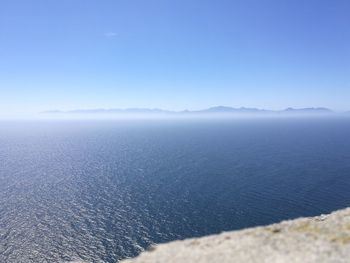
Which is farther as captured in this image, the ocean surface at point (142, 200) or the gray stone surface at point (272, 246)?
the ocean surface at point (142, 200)

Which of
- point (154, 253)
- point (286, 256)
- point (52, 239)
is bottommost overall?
point (52, 239)

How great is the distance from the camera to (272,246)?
2641cm

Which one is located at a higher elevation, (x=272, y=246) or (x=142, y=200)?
(x=272, y=246)

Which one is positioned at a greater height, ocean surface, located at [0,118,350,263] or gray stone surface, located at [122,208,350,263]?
gray stone surface, located at [122,208,350,263]

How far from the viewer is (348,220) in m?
31.3

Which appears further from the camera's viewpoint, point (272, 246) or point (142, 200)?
point (142, 200)

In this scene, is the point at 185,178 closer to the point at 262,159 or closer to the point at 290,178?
the point at 290,178

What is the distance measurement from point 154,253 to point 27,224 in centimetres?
7403

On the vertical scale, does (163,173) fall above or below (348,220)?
below

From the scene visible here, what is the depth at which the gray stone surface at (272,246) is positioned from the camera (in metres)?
24.4

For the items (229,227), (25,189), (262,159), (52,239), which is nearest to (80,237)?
(52,239)

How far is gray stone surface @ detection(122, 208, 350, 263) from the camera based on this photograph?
2442 centimetres

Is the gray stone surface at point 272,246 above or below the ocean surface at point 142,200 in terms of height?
above

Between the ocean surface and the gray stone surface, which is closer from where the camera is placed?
the gray stone surface
